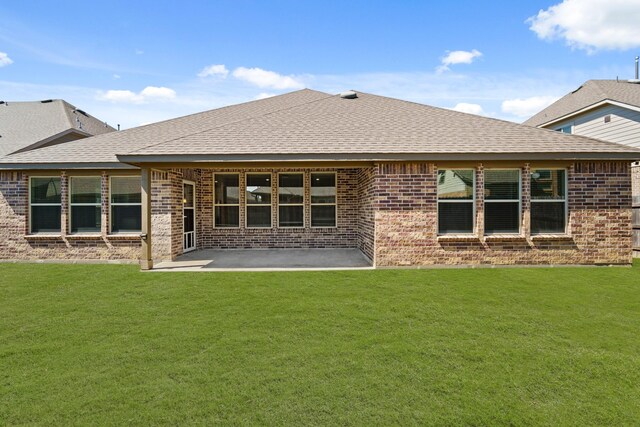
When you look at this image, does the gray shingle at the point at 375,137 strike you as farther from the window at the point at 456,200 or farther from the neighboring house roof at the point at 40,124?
the neighboring house roof at the point at 40,124

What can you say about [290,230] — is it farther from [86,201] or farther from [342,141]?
[86,201]

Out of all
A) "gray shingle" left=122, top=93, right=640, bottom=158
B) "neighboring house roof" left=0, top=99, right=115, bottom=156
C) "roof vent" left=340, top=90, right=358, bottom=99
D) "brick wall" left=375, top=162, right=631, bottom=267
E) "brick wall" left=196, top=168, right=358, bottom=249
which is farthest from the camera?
"neighboring house roof" left=0, top=99, right=115, bottom=156

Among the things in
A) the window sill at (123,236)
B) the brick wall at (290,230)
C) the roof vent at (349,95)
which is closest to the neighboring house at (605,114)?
the brick wall at (290,230)

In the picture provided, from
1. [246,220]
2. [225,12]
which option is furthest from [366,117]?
[225,12]

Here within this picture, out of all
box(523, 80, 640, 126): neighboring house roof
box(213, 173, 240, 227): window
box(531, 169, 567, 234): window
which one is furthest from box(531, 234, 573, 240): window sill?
box(213, 173, 240, 227): window

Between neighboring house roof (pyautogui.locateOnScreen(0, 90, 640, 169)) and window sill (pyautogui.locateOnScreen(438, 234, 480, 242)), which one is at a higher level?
neighboring house roof (pyautogui.locateOnScreen(0, 90, 640, 169))

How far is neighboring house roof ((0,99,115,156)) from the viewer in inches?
569

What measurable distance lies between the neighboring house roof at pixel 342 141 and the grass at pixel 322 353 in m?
3.05

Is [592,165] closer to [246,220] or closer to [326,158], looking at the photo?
[326,158]

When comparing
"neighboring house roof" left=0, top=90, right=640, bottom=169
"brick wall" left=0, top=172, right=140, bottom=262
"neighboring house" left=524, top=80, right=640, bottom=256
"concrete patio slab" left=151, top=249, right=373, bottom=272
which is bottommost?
"concrete patio slab" left=151, top=249, right=373, bottom=272

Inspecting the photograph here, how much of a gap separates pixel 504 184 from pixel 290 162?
5.45m

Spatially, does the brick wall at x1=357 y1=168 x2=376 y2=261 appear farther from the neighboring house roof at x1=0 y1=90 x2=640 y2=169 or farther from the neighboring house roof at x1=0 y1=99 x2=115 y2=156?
the neighboring house roof at x1=0 y1=99 x2=115 y2=156

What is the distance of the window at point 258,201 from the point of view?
1156 cm

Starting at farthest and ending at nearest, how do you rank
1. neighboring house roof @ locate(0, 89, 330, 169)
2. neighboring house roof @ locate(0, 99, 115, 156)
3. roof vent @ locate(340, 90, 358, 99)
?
neighboring house roof @ locate(0, 99, 115, 156) < roof vent @ locate(340, 90, 358, 99) < neighboring house roof @ locate(0, 89, 330, 169)
